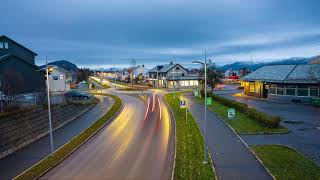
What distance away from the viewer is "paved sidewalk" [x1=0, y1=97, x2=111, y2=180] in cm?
2007

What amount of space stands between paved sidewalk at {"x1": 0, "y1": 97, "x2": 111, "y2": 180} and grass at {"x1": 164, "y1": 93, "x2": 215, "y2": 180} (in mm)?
10736

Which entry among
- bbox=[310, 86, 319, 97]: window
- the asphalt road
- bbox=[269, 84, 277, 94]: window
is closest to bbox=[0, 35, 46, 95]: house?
the asphalt road

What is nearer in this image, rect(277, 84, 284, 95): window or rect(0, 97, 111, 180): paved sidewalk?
rect(0, 97, 111, 180): paved sidewalk

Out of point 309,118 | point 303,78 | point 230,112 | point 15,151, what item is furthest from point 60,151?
point 303,78

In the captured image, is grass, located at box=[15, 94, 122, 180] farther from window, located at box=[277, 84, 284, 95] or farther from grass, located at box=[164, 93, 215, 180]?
window, located at box=[277, 84, 284, 95]

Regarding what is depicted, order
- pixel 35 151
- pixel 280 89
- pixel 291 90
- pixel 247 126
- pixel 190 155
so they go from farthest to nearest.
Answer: pixel 280 89 < pixel 291 90 < pixel 247 126 < pixel 35 151 < pixel 190 155

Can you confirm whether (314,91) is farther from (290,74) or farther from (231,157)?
(231,157)

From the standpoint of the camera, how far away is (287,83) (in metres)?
49.8

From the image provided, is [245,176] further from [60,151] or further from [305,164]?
[60,151]

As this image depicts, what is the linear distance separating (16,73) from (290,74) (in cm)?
4492

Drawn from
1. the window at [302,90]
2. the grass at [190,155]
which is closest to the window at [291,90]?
the window at [302,90]

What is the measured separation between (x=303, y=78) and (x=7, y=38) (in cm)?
5234

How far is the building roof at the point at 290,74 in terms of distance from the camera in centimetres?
4756

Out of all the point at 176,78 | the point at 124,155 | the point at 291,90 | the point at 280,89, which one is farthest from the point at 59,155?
the point at 176,78
